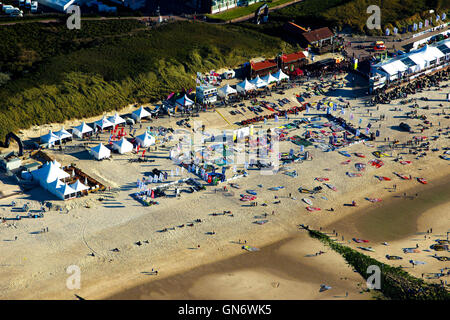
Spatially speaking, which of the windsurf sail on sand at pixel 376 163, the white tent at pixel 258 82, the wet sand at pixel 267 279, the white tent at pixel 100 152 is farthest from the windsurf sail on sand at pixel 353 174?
the white tent at pixel 100 152

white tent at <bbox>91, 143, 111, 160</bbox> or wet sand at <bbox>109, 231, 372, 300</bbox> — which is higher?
white tent at <bbox>91, 143, 111, 160</bbox>

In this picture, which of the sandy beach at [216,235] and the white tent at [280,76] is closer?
the sandy beach at [216,235]

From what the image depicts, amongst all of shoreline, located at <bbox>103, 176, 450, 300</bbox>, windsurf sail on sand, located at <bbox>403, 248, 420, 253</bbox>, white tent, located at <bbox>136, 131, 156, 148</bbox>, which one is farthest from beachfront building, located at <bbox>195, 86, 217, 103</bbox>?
windsurf sail on sand, located at <bbox>403, 248, 420, 253</bbox>

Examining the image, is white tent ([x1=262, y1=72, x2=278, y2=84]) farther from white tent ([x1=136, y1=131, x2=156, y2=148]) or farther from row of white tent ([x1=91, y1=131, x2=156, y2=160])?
white tent ([x1=136, y1=131, x2=156, y2=148])

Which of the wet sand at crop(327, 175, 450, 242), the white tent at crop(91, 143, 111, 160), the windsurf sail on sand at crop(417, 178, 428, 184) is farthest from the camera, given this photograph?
the white tent at crop(91, 143, 111, 160)

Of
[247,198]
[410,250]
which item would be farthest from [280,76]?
[410,250]

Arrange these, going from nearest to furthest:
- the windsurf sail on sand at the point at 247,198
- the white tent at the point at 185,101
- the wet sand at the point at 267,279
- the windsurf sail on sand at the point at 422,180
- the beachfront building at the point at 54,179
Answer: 1. the wet sand at the point at 267,279
2. the beachfront building at the point at 54,179
3. the windsurf sail on sand at the point at 247,198
4. the windsurf sail on sand at the point at 422,180
5. the white tent at the point at 185,101

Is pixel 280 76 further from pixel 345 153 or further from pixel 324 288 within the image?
pixel 324 288

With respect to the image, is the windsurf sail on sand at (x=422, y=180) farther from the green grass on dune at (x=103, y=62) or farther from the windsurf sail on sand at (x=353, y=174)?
the green grass on dune at (x=103, y=62)
